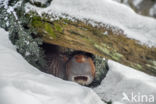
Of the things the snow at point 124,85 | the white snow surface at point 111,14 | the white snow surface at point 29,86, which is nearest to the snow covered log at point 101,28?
the white snow surface at point 111,14

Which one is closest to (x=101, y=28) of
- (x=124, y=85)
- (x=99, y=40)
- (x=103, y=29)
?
(x=103, y=29)

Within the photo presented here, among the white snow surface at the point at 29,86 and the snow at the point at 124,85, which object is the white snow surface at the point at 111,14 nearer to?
the white snow surface at the point at 29,86

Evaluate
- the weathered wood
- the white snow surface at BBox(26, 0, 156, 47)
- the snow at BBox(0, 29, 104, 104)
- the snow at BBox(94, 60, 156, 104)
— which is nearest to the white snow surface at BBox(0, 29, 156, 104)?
the snow at BBox(0, 29, 104, 104)

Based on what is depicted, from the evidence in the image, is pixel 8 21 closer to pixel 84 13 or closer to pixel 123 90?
pixel 84 13

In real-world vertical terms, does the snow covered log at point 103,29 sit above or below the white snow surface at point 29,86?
above

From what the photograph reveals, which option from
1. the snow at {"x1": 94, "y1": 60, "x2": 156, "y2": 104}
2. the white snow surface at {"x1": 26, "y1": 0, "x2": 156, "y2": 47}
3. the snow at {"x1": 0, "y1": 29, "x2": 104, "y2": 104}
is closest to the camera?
the snow at {"x1": 0, "y1": 29, "x2": 104, "y2": 104}

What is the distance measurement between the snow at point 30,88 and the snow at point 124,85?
4.02ft

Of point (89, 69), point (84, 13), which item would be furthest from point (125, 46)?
point (89, 69)

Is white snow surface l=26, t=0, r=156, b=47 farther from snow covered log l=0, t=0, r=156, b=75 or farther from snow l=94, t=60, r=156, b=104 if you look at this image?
snow l=94, t=60, r=156, b=104

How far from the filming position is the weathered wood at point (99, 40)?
1968 mm

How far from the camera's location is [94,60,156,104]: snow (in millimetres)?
3066

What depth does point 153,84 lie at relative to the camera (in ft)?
10.4

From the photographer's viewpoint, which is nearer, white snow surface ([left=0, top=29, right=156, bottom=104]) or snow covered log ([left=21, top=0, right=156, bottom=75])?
white snow surface ([left=0, top=29, right=156, bottom=104])

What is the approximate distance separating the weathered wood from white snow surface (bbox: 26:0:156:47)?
0.21ft
